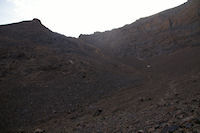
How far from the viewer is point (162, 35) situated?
1243 inches

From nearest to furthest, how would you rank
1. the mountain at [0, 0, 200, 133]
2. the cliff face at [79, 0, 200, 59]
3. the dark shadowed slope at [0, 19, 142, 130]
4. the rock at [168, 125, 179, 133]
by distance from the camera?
the rock at [168, 125, 179, 133] → the mountain at [0, 0, 200, 133] → the dark shadowed slope at [0, 19, 142, 130] → the cliff face at [79, 0, 200, 59]

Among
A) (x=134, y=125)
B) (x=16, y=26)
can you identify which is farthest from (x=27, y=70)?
(x=16, y=26)

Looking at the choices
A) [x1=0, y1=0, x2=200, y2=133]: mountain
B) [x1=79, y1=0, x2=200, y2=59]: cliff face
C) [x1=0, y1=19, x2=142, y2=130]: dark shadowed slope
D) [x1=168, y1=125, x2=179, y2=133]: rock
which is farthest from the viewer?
[x1=79, y1=0, x2=200, y2=59]: cliff face

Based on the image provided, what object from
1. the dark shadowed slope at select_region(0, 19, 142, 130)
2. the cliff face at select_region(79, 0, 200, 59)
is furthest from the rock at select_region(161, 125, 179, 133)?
the cliff face at select_region(79, 0, 200, 59)

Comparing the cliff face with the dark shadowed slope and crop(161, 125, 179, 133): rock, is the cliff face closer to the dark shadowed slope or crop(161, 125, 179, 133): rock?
the dark shadowed slope

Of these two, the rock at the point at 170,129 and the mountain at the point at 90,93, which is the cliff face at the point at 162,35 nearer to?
the mountain at the point at 90,93

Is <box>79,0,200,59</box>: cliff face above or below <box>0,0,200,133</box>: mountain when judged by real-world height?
above

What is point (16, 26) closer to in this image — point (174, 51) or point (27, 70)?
point (27, 70)

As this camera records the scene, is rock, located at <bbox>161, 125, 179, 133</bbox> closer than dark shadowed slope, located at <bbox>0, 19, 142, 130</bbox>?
Yes

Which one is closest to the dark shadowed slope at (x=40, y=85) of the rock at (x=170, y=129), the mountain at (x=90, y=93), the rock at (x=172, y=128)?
the mountain at (x=90, y=93)

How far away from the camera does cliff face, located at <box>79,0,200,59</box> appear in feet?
91.1

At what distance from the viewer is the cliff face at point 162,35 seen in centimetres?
2778

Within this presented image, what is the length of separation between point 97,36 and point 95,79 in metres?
35.5

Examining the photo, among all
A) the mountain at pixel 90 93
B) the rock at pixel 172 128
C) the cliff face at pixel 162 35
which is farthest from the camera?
the cliff face at pixel 162 35
